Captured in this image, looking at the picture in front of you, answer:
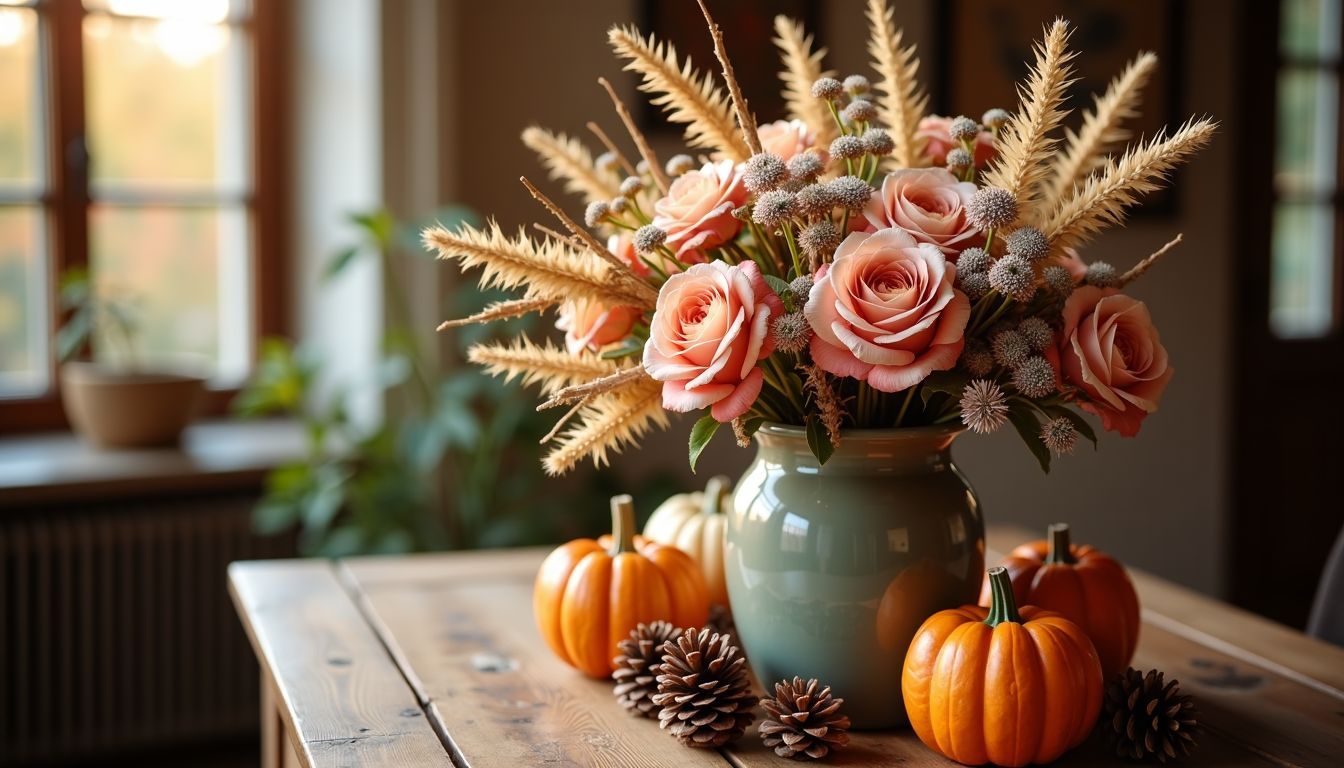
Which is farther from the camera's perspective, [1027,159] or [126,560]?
[126,560]

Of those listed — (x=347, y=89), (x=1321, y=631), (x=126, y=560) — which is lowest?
(x=126, y=560)

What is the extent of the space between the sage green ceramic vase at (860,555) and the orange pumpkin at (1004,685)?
0.06 m

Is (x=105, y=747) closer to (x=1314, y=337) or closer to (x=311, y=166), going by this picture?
(x=311, y=166)

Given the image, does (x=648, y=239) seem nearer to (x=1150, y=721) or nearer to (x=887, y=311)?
(x=887, y=311)

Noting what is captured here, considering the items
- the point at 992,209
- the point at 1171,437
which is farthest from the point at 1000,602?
the point at 1171,437

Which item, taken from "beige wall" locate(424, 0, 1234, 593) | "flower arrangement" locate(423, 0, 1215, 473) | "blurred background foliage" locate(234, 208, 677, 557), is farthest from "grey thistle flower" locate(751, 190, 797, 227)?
"beige wall" locate(424, 0, 1234, 593)

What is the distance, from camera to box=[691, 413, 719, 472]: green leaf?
932 mm

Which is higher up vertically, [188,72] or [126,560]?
[188,72]

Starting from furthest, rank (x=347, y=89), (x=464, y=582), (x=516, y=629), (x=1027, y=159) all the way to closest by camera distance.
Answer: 1. (x=347, y=89)
2. (x=464, y=582)
3. (x=516, y=629)
4. (x=1027, y=159)

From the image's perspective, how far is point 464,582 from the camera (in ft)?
5.02

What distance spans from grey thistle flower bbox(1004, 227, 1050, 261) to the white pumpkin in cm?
45

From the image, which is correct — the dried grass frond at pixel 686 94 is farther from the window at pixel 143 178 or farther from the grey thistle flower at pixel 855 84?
the window at pixel 143 178

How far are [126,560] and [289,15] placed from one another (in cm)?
128

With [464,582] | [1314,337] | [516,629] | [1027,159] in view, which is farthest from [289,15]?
[1314,337]
